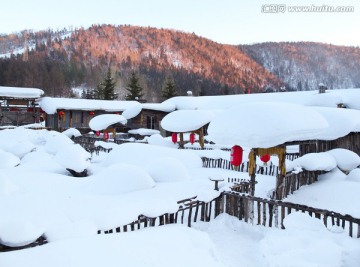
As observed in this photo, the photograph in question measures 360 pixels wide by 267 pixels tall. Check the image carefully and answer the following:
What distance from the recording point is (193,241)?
5.97m

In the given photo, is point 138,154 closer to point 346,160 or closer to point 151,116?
point 346,160

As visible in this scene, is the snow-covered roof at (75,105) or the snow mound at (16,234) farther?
the snow-covered roof at (75,105)

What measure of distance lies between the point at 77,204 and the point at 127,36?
499 feet

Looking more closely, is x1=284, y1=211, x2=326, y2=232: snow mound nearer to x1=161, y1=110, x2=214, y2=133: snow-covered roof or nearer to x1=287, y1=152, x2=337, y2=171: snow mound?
x1=287, y1=152, x2=337, y2=171: snow mound

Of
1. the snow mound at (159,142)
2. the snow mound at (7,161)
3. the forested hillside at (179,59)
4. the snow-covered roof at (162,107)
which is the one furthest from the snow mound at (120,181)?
the forested hillside at (179,59)

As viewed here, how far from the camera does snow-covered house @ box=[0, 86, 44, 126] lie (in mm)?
31703

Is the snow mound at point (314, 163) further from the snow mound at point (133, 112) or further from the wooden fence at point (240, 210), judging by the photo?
the snow mound at point (133, 112)

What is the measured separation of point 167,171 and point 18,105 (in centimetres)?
3080

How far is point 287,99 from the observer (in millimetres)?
26766

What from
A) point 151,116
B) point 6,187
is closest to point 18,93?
point 151,116

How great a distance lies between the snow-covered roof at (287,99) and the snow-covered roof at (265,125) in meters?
15.0

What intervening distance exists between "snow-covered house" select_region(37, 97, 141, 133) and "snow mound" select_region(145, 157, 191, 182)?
20.7m

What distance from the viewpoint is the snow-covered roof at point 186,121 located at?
1927cm

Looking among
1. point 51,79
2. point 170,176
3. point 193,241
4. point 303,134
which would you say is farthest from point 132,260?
point 51,79
